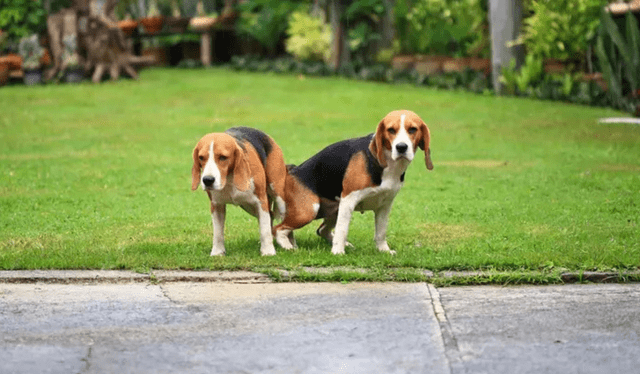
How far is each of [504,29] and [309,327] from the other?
1419 centimetres

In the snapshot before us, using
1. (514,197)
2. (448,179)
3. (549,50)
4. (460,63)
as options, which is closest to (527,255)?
(514,197)

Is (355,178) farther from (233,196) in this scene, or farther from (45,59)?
(45,59)

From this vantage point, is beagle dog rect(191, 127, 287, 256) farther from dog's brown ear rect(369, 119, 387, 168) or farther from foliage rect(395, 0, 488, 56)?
foliage rect(395, 0, 488, 56)

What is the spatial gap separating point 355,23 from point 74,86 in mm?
6653

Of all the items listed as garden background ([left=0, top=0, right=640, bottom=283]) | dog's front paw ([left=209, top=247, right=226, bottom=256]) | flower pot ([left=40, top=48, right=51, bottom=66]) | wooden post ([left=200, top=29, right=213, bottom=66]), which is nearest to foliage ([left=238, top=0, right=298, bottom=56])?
garden background ([left=0, top=0, right=640, bottom=283])

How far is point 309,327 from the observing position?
17.9ft

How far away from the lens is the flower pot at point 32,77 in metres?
22.7

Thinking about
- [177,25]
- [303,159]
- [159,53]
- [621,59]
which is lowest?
[303,159]

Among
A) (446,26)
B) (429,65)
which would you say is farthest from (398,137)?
(429,65)

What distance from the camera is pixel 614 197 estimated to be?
9.62m

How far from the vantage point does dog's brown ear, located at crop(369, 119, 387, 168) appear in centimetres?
670

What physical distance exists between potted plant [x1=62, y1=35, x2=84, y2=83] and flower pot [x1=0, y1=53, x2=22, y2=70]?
981 mm

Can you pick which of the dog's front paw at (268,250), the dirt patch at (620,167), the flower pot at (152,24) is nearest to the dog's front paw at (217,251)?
the dog's front paw at (268,250)

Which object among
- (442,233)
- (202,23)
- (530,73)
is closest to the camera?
(442,233)
